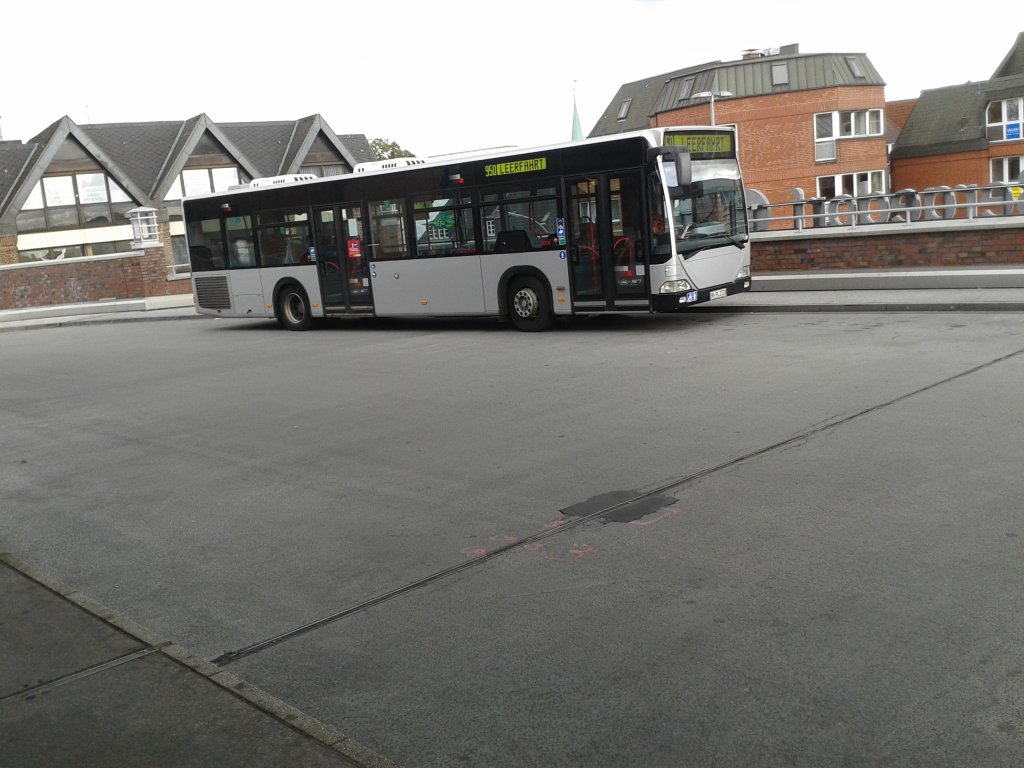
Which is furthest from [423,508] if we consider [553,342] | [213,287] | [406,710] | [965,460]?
[213,287]

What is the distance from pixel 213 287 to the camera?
900 inches

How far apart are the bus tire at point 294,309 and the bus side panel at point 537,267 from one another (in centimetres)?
521

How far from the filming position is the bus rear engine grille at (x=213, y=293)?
22.6m

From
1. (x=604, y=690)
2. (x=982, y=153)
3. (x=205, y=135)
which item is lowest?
(x=604, y=690)

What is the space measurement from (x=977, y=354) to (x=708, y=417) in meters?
4.20

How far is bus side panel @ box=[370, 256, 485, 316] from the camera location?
58.3ft

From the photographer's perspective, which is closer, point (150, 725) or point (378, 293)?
point (150, 725)

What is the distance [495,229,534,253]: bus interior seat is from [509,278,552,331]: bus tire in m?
0.53

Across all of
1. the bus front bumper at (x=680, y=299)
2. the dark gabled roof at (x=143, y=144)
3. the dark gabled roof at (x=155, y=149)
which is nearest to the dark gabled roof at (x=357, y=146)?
the dark gabled roof at (x=155, y=149)

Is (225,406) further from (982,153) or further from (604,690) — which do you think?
(982,153)

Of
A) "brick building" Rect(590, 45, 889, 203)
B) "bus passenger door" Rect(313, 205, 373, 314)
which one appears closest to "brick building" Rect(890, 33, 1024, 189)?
"brick building" Rect(590, 45, 889, 203)

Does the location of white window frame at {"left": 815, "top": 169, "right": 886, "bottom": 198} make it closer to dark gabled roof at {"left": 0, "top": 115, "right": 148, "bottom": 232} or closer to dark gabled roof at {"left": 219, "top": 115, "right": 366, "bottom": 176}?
dark gabled roof at {"left": 219, "top": 115, "right": 366, "bottom": 176}

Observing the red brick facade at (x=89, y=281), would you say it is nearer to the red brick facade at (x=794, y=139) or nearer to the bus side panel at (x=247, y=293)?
the bus side panel at (x=247, y=293)

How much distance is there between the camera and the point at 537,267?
16750 millimetres
